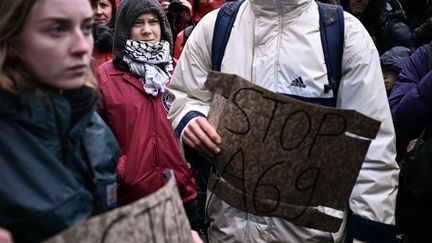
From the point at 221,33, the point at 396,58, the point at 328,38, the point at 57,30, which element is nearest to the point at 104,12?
the point at 396,58

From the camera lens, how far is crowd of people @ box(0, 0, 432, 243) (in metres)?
1.92

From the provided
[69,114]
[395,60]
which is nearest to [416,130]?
[395,60]

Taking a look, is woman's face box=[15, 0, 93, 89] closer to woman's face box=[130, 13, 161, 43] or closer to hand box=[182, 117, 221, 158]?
hand box=[182, 117, 221, 158]

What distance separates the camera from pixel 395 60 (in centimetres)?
520

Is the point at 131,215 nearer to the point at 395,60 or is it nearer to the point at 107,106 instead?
the point at 107,106

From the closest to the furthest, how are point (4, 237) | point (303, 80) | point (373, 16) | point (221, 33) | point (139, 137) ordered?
1. point (4, 237)
2. point (303, 80)
3. point (221, 33)
4. point (139, 137)
5. point (373, 16)

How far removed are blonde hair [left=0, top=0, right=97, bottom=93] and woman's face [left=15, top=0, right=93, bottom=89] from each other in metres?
0.01

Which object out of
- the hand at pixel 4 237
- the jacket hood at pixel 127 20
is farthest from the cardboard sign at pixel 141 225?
the jacket hood at pixel 127 20

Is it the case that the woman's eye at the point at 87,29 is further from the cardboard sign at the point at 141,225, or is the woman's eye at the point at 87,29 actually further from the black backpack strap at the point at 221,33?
the black backpack strap at the point at 221,33

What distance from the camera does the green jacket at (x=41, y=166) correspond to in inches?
72.6

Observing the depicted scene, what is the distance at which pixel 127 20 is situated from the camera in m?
4.69

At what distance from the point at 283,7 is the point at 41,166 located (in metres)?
1.48

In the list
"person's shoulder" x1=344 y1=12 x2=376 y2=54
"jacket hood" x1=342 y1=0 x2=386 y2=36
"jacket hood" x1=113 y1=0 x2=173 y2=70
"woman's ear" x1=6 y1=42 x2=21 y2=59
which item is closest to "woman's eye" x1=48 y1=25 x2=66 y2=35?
"woman's ear" x1=6 y1=42 x2=21 y2=59

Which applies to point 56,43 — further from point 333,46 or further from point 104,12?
point 104,12
